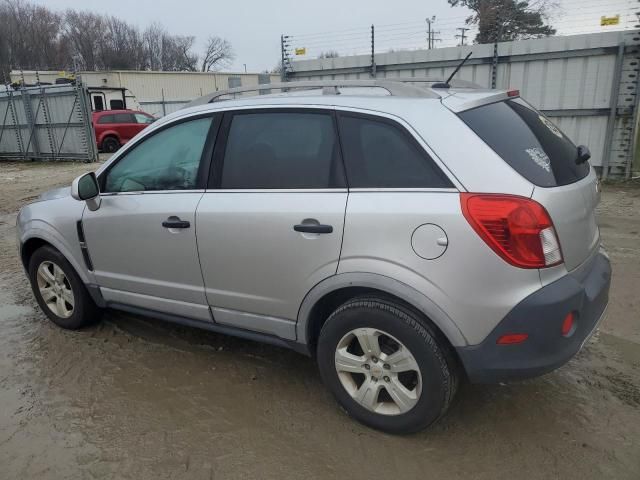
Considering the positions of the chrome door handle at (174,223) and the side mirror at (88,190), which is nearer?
the chrome door handle at (174,223)

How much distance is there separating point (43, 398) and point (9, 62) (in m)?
74.2

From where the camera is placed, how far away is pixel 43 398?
306 cm

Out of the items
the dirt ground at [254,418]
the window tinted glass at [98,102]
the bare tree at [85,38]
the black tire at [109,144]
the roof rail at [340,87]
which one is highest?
the bare tree at [85,38]

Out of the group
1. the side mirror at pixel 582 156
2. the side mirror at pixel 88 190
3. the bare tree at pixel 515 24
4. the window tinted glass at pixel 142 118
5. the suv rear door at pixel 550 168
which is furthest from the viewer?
the window tinted glass at pixel 142 118

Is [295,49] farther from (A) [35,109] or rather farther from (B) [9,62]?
(B) [9,62]

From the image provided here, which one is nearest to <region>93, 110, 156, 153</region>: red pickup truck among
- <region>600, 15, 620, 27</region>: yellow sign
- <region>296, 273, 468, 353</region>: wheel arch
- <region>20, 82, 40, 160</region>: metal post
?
<region>20, 82, 40, 160</region>: metal post

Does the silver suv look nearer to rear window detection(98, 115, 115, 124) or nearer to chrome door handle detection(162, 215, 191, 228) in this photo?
chrome door handle detection(162, 215, 191, 228)

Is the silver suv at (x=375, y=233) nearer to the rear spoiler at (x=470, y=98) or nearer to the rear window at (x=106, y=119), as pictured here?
the rear spoiler at (x=470, y=98)

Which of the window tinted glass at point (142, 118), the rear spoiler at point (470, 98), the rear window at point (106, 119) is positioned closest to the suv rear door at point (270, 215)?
the rear spoiler at point (470, 98)

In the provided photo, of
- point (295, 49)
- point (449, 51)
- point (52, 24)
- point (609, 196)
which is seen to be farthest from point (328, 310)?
point (52, 24)

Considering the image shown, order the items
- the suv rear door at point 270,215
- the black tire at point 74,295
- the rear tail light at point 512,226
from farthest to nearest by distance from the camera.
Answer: the black tire at point 74,295
the suv rear door at point 270,215
the rear tail light at point 512,226

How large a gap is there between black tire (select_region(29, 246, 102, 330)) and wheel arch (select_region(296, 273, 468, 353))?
1.96m

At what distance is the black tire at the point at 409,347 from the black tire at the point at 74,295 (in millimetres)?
2153

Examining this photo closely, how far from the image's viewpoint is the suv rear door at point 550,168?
2.26 m
